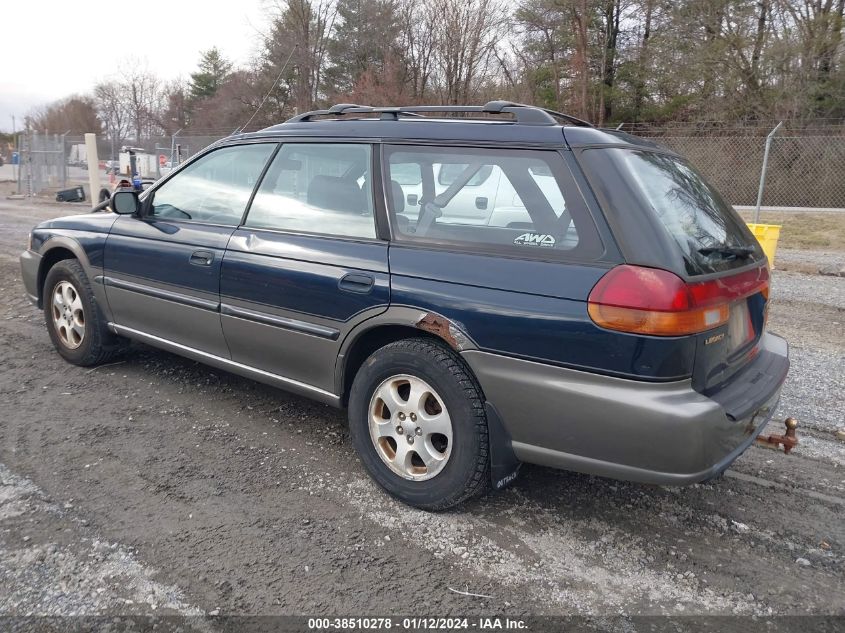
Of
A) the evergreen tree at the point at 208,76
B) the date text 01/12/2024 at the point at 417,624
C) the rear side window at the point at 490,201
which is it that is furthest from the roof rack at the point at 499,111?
the evergreen tree at the point at 208,76

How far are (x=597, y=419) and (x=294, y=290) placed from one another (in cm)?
169

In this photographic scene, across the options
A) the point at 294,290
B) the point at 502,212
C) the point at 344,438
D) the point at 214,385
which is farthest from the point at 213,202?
the point at 502,212

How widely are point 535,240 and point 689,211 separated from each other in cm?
75

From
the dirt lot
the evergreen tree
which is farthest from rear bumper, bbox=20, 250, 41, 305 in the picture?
the evergreen tree

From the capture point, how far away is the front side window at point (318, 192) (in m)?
3.33

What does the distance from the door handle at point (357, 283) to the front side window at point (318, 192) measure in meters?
0.23

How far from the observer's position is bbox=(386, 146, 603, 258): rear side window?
268 cm

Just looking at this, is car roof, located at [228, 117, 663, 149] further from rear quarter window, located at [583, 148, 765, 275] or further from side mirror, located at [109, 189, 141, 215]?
side mirror, located at [109, 189, 141, 215]

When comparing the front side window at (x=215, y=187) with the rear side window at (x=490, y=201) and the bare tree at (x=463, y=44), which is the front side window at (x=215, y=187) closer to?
the rear side window at (x=490, y=201)

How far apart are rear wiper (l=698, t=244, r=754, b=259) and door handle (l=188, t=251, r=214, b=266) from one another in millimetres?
2635

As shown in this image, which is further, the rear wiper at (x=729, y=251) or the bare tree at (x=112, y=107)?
the bare tree at (x=112, y=107)

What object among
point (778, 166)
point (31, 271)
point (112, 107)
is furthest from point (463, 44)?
point (112, 107)

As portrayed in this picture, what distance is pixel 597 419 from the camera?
251cm

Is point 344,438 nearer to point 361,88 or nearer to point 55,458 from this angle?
point 55,458
